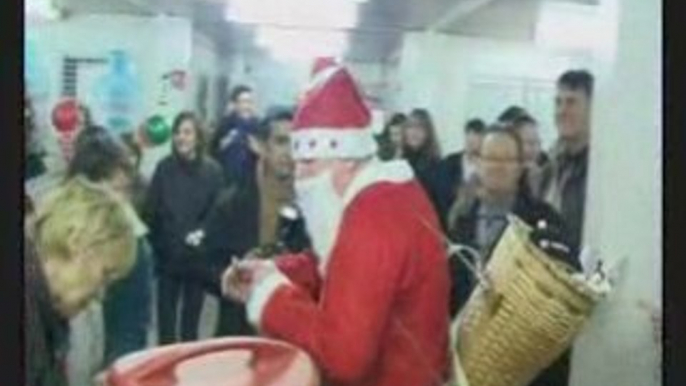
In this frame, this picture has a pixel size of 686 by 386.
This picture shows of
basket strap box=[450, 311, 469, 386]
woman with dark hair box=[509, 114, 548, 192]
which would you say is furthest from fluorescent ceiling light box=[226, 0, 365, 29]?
basket strap box=[450, 311, 469, 386]

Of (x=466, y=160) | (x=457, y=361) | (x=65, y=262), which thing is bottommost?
(x=457, y=361)

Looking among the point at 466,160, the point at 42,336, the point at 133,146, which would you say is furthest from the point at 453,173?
the point at 42,336

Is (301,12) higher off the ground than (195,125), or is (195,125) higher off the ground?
(301,12)

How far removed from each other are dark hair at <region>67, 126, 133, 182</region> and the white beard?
19cm

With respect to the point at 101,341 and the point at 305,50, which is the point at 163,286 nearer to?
the point at 101,341

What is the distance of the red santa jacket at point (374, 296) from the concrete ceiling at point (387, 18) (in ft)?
0.45

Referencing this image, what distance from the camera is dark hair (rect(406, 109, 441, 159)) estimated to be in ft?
4.13

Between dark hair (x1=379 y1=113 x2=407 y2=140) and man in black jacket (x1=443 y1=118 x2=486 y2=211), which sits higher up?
dark hair (x1=379 y1=113 x2=407 y2=140)

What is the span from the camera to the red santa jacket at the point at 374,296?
48.9 inches

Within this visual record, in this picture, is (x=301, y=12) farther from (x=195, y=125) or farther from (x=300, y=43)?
(x=195, y=125)

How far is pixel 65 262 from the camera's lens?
1221 mm

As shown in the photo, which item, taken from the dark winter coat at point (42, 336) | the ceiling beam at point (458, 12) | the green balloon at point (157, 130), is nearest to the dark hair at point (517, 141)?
the ceiling beam at point (458, 12)

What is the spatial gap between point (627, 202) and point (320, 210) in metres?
0.33

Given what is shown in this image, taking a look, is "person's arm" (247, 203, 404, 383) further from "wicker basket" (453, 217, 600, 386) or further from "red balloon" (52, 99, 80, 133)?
"red balloon" (52, 99, 80, 133)
